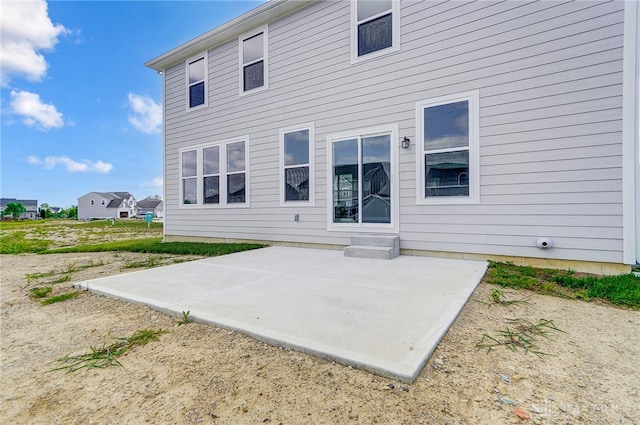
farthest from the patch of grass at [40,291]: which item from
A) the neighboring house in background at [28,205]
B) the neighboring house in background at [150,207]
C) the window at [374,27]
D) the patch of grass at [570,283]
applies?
the neighboring house in background at [28,205]

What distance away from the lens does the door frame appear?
17.0 ft

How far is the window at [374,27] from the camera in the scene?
521 cm

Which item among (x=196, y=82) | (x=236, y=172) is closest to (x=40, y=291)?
(x=236, y=172)

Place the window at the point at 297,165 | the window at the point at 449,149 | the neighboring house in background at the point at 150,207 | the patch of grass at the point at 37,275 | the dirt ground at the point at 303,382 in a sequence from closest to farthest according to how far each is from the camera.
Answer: the dirt ground at the point at 303,382 → the patch of grass at the point at 37,275 → the window at the point at 449,149 → the window at the point at 297,165 → the neighboring house in background at the point at 150,207

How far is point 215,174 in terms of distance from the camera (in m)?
7.74

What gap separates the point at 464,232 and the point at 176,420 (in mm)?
4529

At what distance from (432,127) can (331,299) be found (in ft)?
11.7

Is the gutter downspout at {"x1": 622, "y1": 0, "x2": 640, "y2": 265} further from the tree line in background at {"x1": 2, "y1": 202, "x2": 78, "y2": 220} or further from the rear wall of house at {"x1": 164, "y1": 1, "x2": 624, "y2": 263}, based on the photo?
the tree line in background at {"x1": 2, "y1": 202, "x2": 78, "y2": 220}

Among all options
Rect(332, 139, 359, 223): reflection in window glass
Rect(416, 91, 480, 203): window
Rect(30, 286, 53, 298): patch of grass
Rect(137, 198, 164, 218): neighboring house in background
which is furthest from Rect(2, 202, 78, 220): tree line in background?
Rect(416, 91, 480, 203): window

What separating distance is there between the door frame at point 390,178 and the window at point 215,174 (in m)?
2.37

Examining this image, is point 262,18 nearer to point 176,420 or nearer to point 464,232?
point 464,232

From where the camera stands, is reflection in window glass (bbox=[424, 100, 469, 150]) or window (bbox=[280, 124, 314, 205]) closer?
reflection in window glass (bbox=[424, 100, 469, 150])

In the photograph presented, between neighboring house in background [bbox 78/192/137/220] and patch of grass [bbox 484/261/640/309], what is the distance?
57.8m

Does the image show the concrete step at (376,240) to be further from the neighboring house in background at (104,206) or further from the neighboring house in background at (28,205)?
the neighboring house in background at (28,205)
